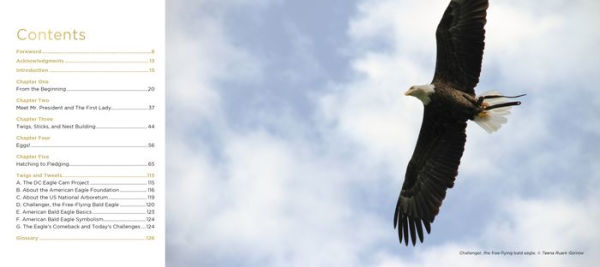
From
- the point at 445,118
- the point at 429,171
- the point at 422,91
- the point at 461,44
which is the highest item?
the point at 461,44

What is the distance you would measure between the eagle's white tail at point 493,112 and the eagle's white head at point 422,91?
0.41 m

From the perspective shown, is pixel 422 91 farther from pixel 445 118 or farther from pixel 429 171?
pixel 429 171

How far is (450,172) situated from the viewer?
197 inches

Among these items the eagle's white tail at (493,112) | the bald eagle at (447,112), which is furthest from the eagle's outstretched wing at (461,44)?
the eagle's white tail at (493,112)

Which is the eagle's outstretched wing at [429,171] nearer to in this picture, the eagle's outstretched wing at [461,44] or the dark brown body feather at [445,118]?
the dark brown body feather at [445,118]

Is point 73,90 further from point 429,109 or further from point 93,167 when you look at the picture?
point 429,109

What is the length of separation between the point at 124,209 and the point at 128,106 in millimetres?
760

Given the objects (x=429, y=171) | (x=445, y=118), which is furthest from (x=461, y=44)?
(x=429, y=171)

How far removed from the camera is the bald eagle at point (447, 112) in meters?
4.57

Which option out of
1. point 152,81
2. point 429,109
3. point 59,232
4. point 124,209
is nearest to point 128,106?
point 152,81

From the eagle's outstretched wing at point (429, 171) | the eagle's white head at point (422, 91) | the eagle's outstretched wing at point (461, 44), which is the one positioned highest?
the eagle's outstretched wing at point (461, 44)

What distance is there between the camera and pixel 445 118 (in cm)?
489

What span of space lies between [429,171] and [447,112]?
578 mm

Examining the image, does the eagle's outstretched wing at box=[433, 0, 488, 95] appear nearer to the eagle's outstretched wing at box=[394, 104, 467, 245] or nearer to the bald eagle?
the bald eagle
